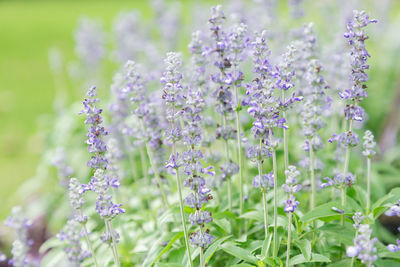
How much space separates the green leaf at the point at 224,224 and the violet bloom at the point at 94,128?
112 centimetres

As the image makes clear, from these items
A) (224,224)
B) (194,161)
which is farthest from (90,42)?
(194,161)

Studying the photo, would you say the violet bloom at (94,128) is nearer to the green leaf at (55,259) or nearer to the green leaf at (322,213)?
the green leaf at (322,213)

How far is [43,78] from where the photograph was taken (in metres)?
14.1

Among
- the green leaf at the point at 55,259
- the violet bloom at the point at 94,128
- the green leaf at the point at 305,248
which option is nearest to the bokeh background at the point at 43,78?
the green leaf at the point at 55,259

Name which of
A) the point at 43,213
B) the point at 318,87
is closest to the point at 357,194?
the point at 318,87

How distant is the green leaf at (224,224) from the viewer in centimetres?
392

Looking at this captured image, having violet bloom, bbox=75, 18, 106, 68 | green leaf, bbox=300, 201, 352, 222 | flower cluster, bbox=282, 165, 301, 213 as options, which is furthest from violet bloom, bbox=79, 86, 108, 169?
violet bloom, bbox=75, 18, 106, 68

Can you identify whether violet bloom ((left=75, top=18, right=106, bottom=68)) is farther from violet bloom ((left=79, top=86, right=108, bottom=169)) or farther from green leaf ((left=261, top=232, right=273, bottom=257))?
green leaf ((left=261, top=232, right=273, bottom=257))

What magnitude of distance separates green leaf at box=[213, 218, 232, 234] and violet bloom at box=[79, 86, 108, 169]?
1.12m

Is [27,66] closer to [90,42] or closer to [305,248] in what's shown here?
[90,42]

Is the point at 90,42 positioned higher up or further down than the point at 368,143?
higher up

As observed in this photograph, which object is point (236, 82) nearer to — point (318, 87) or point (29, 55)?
point (318, 87)

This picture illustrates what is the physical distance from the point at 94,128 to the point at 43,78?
1163 cm

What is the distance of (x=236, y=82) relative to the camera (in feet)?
11.7
